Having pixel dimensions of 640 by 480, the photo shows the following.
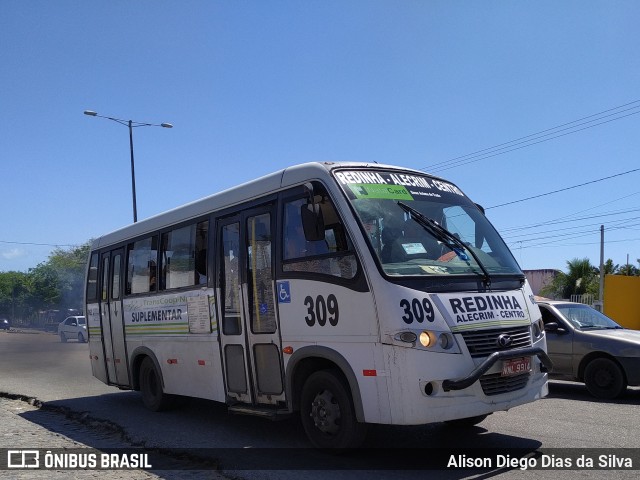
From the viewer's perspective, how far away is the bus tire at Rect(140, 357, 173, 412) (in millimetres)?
10152

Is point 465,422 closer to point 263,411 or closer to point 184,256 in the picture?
point 263,411

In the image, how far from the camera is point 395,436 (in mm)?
7590

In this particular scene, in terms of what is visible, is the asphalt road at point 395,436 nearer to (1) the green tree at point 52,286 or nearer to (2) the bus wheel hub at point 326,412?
(2) the bus wheel hub at point 326,412

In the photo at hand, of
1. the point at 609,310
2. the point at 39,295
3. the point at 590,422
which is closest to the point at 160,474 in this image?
the point at 590,422

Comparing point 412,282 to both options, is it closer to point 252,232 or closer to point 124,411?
point 252,232

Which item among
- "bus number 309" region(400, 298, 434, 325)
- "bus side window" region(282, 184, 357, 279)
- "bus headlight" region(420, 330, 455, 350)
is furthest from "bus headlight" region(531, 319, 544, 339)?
"bus side window" region(282, 184, 357, 279)

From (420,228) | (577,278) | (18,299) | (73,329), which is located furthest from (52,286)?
(420,228)

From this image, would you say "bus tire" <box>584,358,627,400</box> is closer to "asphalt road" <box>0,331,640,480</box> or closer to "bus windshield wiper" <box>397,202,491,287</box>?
"asphalt road" <box>0,331,640,480</box>

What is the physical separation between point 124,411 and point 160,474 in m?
4.45

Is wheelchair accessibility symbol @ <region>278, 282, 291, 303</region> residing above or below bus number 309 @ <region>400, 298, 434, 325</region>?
above

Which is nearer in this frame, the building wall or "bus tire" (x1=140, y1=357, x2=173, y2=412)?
"bus tire" (x1=140, y1=357, x2=173, y2=412)

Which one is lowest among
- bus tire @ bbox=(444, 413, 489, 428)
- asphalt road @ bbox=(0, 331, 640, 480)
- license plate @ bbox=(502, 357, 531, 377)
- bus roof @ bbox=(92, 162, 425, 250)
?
asphalt road @ bbox=(0, 331, 640, 480)

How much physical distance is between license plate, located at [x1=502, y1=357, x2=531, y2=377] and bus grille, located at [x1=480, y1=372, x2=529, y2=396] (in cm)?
5

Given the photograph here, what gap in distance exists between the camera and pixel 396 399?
5840 millimetres
